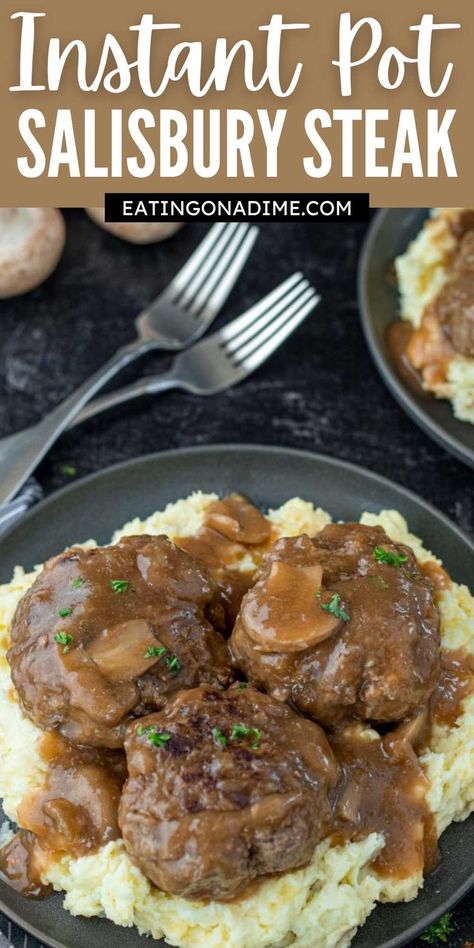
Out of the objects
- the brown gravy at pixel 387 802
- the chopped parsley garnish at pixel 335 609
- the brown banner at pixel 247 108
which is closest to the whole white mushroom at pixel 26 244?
the brown banner at pixel 247 108

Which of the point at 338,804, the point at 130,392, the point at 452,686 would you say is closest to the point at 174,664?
the point at 338,804

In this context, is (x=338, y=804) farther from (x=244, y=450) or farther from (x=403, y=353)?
(x=403, y=353)

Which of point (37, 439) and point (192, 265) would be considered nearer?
point (37, 439)

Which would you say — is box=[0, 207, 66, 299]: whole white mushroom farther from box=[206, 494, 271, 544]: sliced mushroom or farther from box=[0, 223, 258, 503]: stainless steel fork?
box=[206, 494, 271, 544]: sliced mushroom

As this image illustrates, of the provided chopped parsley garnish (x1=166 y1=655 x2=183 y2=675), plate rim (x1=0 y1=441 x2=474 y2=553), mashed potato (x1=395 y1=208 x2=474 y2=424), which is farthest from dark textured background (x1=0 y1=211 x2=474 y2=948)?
chopped parsley garnish (x1=166 y1=655 x2=183 y2=675)

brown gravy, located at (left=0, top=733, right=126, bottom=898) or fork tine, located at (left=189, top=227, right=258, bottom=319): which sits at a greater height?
fork tine, located at (left=189, top=227, right=258, bottom=319)

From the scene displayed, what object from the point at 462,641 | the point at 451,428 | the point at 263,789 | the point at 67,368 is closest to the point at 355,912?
the point at 263,789
